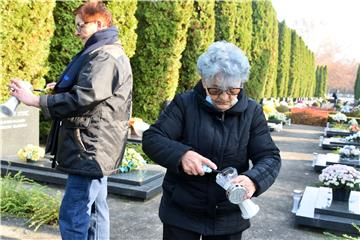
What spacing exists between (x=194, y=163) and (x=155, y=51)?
8851 mm

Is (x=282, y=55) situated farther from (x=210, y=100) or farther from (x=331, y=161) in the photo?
(x=210, y=100)

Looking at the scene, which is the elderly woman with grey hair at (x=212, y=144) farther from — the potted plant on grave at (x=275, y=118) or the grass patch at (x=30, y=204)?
the potted plant on grave at (x=275, y=118)

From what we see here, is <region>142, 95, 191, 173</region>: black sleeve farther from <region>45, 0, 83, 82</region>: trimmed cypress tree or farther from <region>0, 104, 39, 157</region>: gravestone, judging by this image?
<region>45, 0, 83, 82</region>: trimmed cypress tree

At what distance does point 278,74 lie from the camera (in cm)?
3041

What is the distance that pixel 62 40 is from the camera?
872 cm

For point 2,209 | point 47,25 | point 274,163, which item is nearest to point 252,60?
point 47,25

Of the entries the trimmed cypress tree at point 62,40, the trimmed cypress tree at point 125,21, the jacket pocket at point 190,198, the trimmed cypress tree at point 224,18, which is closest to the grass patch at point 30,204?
the jacket pocket at point 190,198

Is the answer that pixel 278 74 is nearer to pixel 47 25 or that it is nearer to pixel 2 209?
pixel 47 25

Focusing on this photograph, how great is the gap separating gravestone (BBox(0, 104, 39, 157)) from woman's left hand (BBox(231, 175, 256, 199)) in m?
5.70

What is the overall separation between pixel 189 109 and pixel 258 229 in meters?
2.93

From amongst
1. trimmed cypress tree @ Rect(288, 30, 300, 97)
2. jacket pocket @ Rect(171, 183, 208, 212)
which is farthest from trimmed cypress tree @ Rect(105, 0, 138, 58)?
trimmed cypress tree @ Rect(288, 30, 300, 97)

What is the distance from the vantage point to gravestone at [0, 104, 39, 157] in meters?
6.81

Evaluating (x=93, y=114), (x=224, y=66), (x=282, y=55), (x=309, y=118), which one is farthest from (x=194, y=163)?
(x=282, y=55)

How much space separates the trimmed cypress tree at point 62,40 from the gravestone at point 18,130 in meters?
1.77
